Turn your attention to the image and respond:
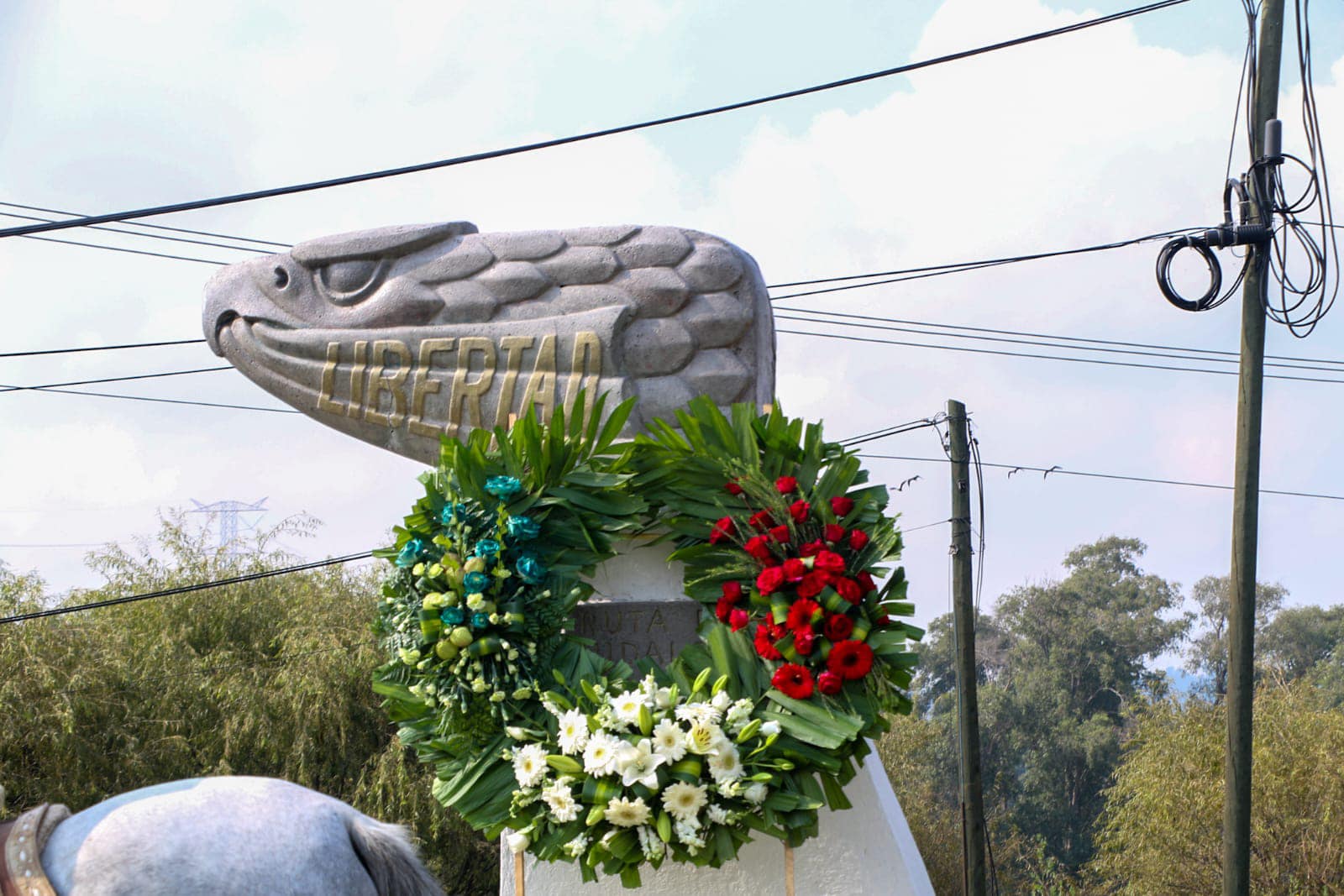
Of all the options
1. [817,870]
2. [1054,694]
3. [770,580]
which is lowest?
[1054,694]

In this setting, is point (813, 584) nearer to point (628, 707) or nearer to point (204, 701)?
point (628, 707)

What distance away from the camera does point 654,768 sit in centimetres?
380

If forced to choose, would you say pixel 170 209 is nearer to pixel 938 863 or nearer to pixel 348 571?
A: pixel 348 571

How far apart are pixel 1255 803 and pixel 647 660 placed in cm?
1209

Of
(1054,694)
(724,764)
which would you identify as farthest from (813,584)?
(1054,694)

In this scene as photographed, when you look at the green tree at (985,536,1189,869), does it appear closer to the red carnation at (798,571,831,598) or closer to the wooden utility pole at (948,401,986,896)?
the wooden utility pole at (948,401,986,896)

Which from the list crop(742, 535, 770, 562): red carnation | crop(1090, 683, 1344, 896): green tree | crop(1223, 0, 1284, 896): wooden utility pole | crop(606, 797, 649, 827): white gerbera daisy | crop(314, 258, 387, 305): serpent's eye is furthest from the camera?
crop(1090, 683, 1344, 896): green tree

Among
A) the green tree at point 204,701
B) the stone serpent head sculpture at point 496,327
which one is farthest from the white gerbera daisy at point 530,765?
the green tree at point 204,701

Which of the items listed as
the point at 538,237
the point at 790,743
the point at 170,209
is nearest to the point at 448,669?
the point at 790,743

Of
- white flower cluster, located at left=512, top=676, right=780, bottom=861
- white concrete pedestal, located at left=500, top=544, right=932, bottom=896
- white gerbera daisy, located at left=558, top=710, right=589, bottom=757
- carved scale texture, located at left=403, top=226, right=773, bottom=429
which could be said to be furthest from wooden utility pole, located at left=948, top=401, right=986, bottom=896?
white gerbera daisy, located at left=558, top=710, right=589, bottom=757

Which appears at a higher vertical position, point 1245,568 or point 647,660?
point 1245,568

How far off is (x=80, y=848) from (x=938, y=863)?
51.2ft

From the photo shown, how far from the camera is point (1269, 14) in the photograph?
24.9 feet

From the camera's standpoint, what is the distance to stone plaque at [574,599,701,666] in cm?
454
